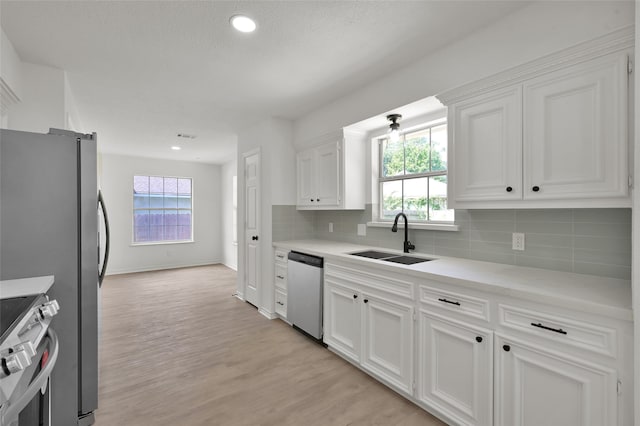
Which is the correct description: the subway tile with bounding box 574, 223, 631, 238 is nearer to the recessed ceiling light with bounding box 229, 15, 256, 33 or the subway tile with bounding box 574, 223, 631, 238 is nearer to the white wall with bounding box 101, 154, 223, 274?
the recessed ceiling light with bounding box 229, 15, 256, 33

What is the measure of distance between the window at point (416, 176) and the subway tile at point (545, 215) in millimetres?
563

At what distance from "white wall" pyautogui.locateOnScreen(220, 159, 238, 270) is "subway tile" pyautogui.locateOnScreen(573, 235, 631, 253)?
6.15m

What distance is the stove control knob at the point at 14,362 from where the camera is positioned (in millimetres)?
Result: 873

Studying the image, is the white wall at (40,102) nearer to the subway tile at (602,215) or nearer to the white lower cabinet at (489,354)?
the white lower cabinet at (489,354)

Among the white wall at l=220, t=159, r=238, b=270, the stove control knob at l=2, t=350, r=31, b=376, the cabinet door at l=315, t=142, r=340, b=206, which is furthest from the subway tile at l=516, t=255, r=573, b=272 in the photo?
the white wall at l=220, t=159, r=238, b=270

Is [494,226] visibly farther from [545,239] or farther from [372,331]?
[372,331]

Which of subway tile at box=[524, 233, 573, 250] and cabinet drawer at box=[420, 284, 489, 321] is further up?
subway tile at box=[524, 233, 573, 250]

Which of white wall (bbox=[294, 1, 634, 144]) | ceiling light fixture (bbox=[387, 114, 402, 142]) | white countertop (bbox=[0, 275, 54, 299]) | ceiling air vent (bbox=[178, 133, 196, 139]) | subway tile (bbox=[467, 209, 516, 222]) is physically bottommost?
white countertop (bbox=[0, 275, 54, 299])

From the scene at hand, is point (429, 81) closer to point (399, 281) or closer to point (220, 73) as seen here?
point (399, 281)

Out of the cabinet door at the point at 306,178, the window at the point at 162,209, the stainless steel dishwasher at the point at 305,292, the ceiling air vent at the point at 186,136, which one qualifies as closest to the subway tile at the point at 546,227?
the stainless steel dishwasher at the point at 305,292

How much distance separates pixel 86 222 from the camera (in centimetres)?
185

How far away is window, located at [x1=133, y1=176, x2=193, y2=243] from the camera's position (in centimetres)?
661

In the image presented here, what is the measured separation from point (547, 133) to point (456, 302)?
108 cm

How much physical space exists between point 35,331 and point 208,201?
6.47 meters
